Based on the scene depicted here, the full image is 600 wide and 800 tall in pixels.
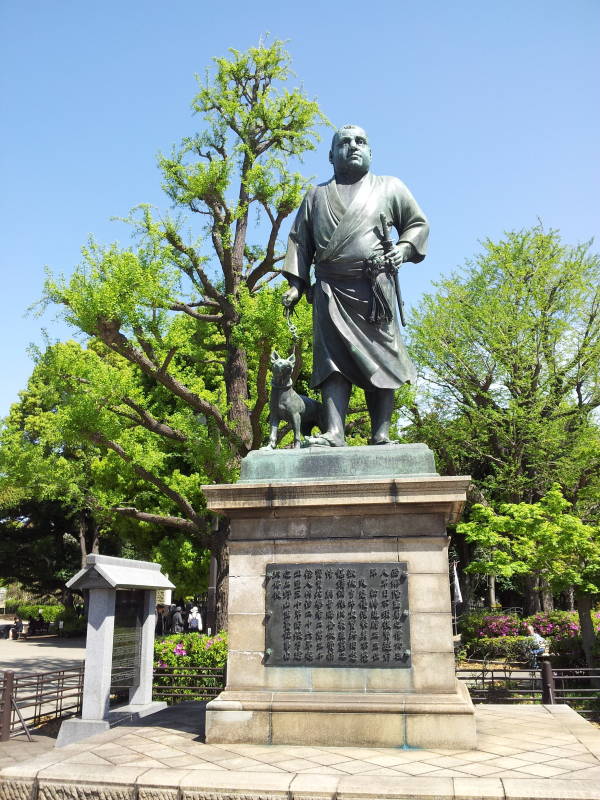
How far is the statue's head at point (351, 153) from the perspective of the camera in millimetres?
6988

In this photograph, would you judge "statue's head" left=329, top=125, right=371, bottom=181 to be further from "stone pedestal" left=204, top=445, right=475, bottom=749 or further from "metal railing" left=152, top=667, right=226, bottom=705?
"metal railing" left=152, top=667, right=226, bottom=705

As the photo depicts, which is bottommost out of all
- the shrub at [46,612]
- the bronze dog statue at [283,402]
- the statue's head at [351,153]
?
the shrub at [46,612]

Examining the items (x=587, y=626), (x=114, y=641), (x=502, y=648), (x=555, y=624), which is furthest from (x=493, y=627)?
(x=114, y=641)

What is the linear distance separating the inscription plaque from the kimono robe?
1885 mm

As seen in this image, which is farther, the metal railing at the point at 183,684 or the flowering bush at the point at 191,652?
the flowering bush at the point at 191,652

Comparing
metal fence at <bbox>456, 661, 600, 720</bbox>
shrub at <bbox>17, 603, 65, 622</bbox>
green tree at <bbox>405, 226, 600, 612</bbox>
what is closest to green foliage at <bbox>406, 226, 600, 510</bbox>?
green tree at <bbox>405, 226, 600, 612</bbox>

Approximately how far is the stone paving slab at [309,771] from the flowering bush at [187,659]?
16.9 ft

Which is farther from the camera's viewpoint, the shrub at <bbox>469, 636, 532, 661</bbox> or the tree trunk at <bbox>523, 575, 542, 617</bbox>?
the tree trunk at <bbox>523, 575, 542, 617</bbox>

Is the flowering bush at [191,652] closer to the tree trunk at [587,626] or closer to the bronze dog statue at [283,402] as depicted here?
the bronze dog statue at [283,402]

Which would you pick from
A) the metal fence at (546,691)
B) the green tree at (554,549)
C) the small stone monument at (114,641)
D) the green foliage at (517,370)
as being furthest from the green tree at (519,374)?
the small stone monument at (114,641)

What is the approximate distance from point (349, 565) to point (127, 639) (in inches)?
164

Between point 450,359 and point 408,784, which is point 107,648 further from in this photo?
point 450,359

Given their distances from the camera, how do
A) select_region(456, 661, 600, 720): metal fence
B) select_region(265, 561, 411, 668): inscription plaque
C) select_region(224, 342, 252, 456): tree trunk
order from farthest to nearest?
1. select_region(224, 342, 252, 456): tree trunk
2. select_region(456, 661, 600, 720): metal fence
3. select_region(265, 561, 411, 668): inscription plaque

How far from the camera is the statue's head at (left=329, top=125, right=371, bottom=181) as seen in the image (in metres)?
6.99
